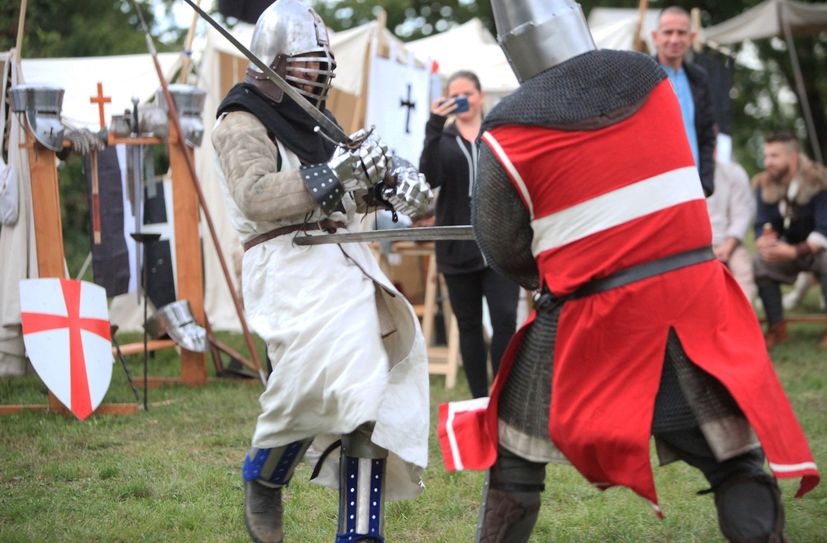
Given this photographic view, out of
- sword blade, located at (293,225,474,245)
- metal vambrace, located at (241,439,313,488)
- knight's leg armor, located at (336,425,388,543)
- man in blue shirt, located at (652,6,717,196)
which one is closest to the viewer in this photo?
sword blade, located at (293,225,474,245)

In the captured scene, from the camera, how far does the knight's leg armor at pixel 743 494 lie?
2336 mm

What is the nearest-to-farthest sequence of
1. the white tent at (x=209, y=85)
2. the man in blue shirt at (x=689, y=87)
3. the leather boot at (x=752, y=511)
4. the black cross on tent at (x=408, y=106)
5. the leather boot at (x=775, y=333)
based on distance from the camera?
the leather boot at (x=752, y=511)
the man in blue shirt at (x=689, y=87)
the black cross on tent at (x=408, y=106)
the white tent at (x=209, y=85)
the leather boot at (x=775, y=333)

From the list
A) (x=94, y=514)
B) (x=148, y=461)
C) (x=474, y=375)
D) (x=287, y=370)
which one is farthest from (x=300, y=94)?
(x=474, y=375)

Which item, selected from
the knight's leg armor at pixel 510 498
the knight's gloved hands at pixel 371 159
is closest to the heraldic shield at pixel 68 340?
the knight's gloved hands at pixel 371 159

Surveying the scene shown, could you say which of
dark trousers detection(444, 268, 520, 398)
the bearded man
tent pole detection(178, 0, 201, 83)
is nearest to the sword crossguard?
dark trousers detection(444, 268, 520, 398)

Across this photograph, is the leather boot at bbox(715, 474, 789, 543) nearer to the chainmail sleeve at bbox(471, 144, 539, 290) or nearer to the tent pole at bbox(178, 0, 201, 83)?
the chainmail sleeve at bbox(471, 144, 539, 290)

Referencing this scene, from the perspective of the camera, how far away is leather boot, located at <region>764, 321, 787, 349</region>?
8016 mm

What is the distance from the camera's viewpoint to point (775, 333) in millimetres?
8047

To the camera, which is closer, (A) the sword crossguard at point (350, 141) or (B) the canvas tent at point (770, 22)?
(A) the sword crossguard at point (350, 141)

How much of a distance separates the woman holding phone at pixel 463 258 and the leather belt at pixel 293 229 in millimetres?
1908

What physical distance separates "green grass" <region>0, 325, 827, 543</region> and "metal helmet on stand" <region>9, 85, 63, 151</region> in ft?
4.49

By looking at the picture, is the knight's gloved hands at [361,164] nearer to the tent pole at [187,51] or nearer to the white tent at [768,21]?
the tent pole at [187,51]

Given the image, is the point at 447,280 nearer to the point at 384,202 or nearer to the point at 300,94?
the point at 384,202

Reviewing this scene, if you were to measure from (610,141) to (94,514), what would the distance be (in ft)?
7.75
